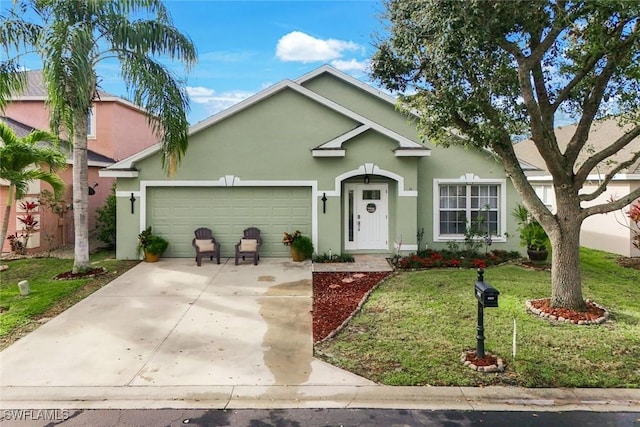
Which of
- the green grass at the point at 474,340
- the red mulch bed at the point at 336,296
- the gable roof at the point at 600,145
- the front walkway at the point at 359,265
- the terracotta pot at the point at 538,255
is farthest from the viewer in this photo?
the gable roof at the point at 600,145

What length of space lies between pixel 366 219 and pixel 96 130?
500 inches

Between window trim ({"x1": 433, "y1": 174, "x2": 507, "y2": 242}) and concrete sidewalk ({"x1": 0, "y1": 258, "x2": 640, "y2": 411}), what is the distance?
6.42 metres

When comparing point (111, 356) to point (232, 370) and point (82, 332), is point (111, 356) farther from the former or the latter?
point (232, 370)

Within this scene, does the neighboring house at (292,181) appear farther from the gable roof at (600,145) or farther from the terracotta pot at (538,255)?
the gable roof at (600,145)

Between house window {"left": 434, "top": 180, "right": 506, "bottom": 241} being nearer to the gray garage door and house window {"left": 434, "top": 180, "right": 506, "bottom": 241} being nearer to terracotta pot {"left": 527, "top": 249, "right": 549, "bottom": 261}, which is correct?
terracotta pot {"left": 527, "top": 249, "right": 549, "bottom": 261}

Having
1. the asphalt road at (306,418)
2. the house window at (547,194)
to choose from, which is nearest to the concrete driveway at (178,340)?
the asphalt road at (306,418)

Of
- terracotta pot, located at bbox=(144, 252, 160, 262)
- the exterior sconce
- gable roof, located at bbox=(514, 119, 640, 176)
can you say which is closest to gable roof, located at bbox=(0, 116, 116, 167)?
the exterior sconce

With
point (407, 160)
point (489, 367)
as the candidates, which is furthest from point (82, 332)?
point (407, 160)

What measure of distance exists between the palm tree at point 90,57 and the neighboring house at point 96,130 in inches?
210

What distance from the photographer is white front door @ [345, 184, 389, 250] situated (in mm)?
13977

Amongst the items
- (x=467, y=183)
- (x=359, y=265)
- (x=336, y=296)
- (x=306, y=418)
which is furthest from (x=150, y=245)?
(x=467, y=183)

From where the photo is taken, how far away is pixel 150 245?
42.4ft

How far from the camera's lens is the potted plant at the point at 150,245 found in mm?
12938

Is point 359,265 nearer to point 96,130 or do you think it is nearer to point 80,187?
point 80,187
